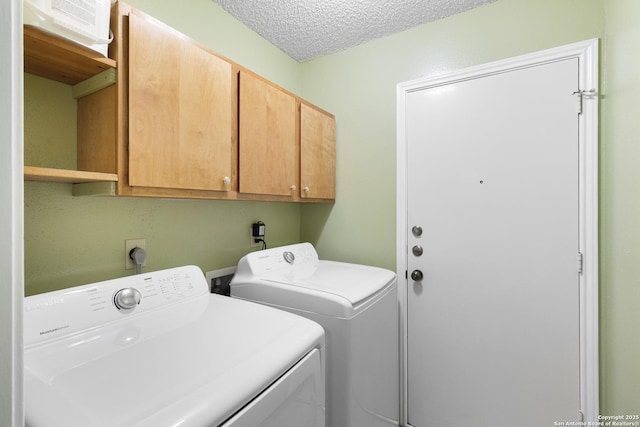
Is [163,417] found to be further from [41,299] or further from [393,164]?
[393,164]

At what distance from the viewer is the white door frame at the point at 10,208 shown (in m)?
0.29

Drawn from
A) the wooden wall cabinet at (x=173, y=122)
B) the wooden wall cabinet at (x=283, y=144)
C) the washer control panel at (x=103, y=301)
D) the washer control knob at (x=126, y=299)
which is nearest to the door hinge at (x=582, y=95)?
the wooden wall cabinet at (x=283, y=144)

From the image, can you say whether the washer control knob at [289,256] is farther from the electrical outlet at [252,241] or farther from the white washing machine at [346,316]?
the electrical outlet at [252,241]

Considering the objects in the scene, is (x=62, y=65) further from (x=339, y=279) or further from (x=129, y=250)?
(x=339, y=279)

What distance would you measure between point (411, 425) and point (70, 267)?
6.81 feet

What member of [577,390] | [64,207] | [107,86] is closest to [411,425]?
[577,390]

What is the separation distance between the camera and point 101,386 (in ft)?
2.28

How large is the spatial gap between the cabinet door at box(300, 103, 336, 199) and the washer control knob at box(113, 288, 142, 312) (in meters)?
1.03

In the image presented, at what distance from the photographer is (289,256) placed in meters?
1.83

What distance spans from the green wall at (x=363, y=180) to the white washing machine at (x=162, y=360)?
267 mm

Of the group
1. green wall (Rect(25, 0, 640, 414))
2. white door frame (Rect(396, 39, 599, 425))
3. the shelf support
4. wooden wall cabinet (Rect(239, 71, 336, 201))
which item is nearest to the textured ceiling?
green wall (Rect(25, 0, 640, 414))

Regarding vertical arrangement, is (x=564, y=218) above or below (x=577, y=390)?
above

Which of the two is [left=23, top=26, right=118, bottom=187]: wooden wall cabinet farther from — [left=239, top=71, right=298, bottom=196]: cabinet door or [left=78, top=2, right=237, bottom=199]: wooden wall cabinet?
[left=239, top=71, right=298, bottom=196]: cabinet door

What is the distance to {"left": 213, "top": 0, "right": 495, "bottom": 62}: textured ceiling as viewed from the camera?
169 centimetres
